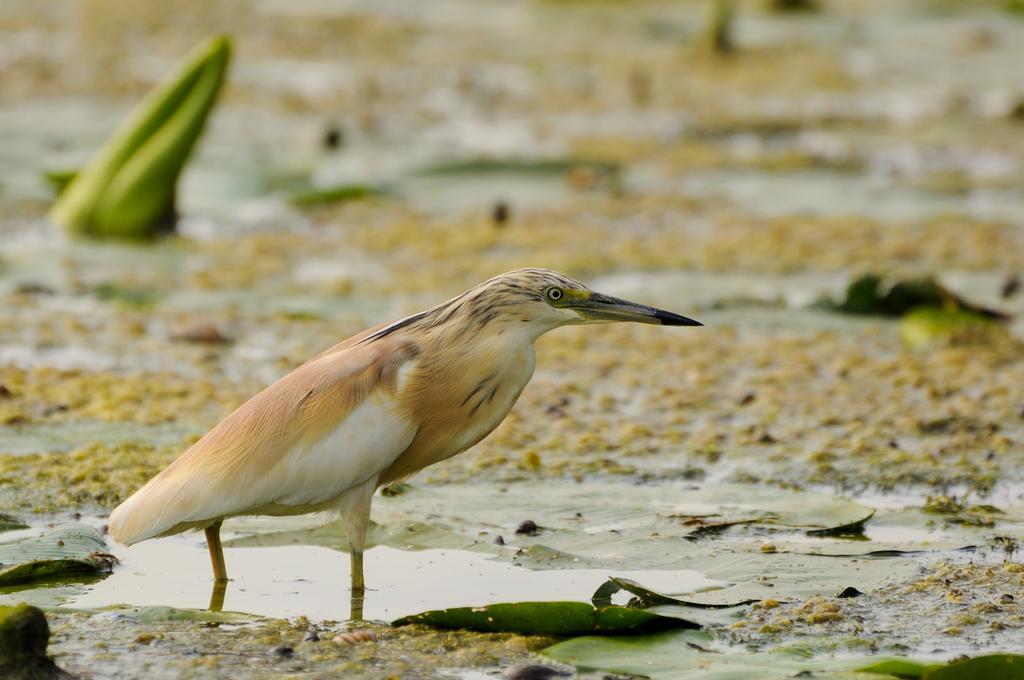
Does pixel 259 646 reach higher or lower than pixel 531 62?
lower

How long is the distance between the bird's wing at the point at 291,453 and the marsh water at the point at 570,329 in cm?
25

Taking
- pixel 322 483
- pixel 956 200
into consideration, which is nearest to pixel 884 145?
pixel 956 200

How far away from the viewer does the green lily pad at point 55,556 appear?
4.12 m

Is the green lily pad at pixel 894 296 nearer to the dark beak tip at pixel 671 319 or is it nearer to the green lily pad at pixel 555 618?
the dark beak tip at pixel 671 319

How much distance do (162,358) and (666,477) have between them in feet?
7.33

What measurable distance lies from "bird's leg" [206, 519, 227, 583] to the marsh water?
0.21 ft

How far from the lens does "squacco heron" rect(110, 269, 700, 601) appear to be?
4098 mm

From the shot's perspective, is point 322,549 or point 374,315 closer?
point 322,549

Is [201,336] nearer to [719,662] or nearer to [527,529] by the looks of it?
[527,529]

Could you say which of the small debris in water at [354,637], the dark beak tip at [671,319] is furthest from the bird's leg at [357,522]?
the dark beak tip at [671,319]

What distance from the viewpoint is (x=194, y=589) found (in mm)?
4273

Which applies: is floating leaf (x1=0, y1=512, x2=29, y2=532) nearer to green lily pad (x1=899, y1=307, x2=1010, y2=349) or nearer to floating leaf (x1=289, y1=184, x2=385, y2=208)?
green lily pad (x1=899, y1=307, x2=1010, y2=349)

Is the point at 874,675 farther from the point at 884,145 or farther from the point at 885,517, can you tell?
the point at 884,145

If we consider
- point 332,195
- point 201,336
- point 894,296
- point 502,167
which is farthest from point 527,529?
point 502,167
